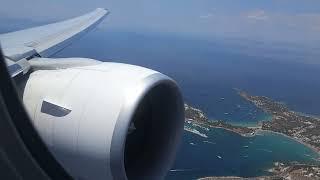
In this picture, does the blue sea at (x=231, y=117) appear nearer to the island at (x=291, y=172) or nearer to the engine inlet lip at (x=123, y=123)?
the island at (x=291, y=172)

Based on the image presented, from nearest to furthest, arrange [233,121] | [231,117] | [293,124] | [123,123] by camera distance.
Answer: [123,123] → [293,124] → [233,121] → [231,117]

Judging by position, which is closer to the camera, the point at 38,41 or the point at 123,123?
the point at 123,123

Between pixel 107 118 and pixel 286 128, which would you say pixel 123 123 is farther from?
pixel 286 128

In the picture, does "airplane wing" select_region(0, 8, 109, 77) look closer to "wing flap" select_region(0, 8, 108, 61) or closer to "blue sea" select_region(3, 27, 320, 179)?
"wing flap" select_region(0, 8, 108, 61)

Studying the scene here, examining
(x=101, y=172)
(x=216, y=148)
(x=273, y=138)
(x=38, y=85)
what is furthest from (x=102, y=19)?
(x=273, y=138)

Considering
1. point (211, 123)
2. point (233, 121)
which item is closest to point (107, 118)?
point (211, 123)
